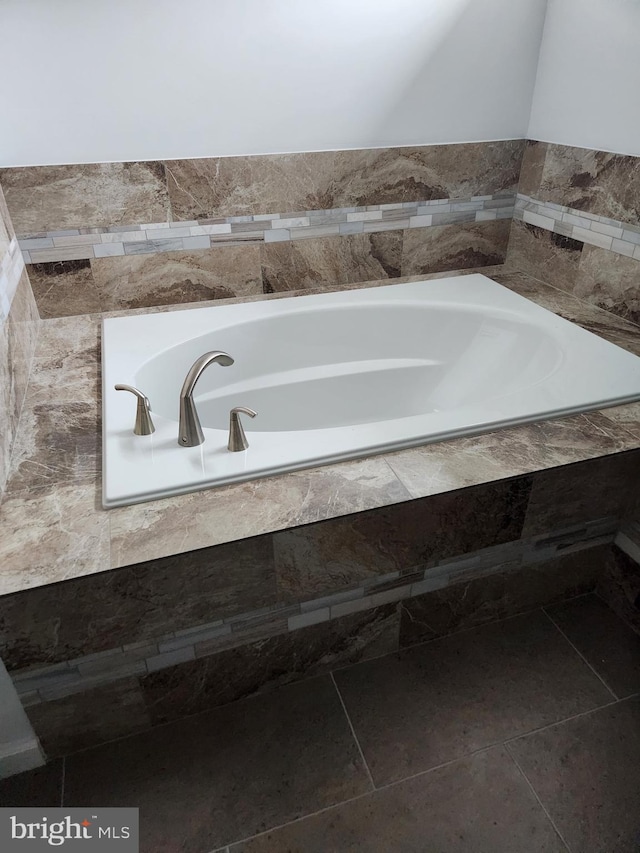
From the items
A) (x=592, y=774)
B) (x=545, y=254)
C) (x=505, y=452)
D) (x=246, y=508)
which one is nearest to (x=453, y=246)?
(x=545, y=254)

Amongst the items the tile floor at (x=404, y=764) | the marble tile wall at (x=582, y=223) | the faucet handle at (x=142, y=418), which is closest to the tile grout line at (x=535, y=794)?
the tile floor at (x=404, y=764)

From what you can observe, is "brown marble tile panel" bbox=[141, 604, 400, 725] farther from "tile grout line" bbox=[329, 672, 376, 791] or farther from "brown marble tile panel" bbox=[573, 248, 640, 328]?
"brown marble tile panel" bbox=[573, 248, 640, 328]

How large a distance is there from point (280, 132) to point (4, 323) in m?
1.12

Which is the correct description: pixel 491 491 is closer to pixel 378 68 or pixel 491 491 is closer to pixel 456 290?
pixel 456 290

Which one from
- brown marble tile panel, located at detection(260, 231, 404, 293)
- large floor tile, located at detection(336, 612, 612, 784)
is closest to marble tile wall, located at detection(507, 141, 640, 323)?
brown marble tile panel, located at detection(260, 231, 404, 293)

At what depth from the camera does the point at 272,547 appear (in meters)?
1.20

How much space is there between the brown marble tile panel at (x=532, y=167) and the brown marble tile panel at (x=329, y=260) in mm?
545

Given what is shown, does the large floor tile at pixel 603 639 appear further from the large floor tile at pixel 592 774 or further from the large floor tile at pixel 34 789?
the large floor tile at pixel 34 789

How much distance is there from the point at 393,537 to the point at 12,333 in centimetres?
114

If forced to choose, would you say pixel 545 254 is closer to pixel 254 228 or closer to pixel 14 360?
pixel 254 228

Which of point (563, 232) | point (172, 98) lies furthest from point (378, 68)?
point (563, 232)

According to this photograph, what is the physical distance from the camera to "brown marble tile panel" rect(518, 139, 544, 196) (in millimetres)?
2240

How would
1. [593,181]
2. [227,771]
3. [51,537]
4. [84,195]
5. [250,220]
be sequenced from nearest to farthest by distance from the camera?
1. [51,537]
2. [227,771]
3. [84,195]
4. [593,181]
5. [250,220]

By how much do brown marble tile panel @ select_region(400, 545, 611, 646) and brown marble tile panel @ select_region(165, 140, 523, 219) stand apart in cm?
142
